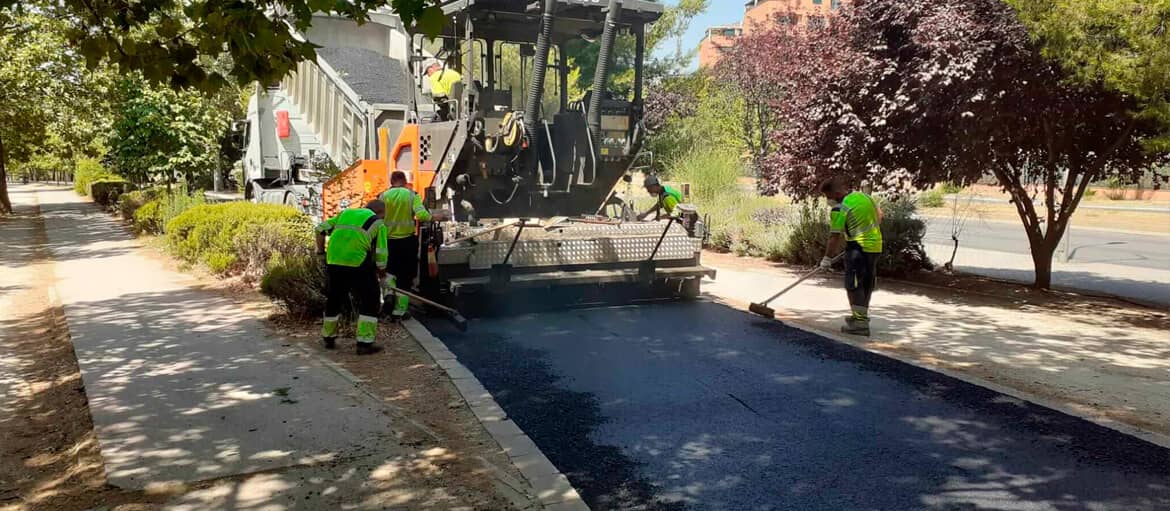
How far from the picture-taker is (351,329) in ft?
25.0

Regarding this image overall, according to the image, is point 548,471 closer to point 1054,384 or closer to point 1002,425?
point 1002,425

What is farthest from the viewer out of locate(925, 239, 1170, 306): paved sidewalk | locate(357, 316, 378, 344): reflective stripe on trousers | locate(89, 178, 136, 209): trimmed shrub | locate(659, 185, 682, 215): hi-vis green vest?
locate(89, 178, 136, 209): trimmed shrub

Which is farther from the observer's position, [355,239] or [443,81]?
[443,81]

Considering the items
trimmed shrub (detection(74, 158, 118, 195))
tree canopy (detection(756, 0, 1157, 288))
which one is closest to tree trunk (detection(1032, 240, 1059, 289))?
tree canopy (detection(756, 0, 1157, 288))

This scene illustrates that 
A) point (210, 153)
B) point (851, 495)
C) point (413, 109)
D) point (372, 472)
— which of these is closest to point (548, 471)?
point (372, 472)

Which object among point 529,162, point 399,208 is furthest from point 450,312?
point 529,162

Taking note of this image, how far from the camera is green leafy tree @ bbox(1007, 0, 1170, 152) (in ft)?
24.4

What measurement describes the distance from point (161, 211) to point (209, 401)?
40.3ft

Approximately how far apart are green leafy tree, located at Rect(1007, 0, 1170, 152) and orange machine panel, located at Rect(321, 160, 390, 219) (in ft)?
22.0

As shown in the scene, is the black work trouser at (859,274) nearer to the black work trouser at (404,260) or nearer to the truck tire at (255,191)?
the black work trouser at (404,260)

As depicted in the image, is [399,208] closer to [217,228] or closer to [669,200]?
[669,200]

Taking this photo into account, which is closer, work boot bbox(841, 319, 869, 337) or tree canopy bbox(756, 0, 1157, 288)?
work boot bbox(841, 319, 869, 337)

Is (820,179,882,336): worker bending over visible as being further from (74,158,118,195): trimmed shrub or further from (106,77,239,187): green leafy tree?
(74,158,118,195): trimmed shrub

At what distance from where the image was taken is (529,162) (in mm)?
8891
